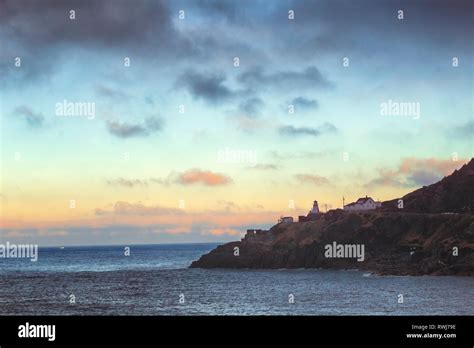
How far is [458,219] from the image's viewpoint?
143375mm

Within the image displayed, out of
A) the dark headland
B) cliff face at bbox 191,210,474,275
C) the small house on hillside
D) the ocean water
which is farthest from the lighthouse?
the ocean water

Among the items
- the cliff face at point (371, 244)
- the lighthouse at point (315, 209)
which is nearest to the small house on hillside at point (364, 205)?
the lighthouse at point (315, 209)

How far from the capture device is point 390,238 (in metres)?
152

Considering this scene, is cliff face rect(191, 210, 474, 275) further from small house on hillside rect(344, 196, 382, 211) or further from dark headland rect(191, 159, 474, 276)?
small house on hillside rect(344, 196, 382, 211)

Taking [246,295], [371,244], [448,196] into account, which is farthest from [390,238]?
[246,295]

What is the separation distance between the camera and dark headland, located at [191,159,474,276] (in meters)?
132

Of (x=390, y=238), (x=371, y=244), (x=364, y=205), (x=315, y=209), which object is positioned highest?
(x=364, y=205)

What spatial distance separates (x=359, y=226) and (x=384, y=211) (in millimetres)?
19895

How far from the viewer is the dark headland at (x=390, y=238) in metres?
132

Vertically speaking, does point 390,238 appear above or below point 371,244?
above

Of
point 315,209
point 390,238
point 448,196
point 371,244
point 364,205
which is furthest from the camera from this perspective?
point 315,209

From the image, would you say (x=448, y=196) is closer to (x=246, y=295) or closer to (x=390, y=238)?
(x=390, y=238)
